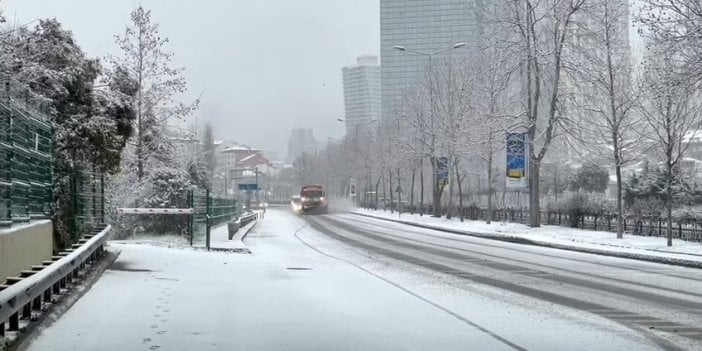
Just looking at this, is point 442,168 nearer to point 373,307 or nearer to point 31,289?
point 373,307

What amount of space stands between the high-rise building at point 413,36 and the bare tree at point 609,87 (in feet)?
66.3

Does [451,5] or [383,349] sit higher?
[451,5]

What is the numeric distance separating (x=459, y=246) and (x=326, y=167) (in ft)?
323

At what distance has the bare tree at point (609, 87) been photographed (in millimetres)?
27047

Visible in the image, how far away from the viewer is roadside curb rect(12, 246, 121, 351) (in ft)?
22.0

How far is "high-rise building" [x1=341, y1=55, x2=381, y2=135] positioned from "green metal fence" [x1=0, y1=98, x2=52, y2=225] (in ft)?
343

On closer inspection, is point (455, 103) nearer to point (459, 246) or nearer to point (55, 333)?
point (459, 246)

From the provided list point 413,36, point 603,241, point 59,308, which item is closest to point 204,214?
point 603,241

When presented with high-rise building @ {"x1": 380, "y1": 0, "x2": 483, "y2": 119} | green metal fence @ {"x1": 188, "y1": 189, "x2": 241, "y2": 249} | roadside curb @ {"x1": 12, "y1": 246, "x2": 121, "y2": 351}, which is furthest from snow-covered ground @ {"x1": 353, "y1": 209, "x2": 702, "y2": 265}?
high-rise building @ {"x1": 380, "y1": 0, "x2": 483, "y2": 119}

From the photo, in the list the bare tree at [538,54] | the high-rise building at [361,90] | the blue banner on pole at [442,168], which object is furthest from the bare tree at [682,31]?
the high-rise building at [361,90]

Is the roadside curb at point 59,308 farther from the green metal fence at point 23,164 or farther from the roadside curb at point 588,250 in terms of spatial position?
the roadside curb at point 588,250

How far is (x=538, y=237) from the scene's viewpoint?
28.9m

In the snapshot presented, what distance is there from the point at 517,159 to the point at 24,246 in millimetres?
28507

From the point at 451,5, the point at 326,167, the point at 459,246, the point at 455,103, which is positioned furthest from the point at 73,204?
the point at 326,167
